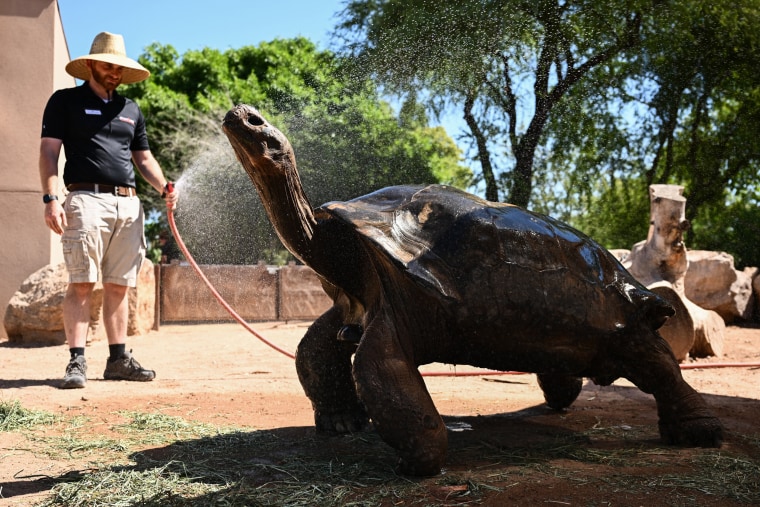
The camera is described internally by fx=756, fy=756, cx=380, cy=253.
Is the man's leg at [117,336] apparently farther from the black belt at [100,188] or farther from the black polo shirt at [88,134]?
the black polo shirt at [88,134]

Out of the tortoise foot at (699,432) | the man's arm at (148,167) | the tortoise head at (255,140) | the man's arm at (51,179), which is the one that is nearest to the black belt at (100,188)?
the man's arm at (51,179)

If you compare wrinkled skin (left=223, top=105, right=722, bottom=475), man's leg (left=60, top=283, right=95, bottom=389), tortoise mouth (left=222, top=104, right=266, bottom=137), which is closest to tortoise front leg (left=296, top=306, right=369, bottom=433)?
wrinkled skin (left=223, top=105, right=722, bottom=475)

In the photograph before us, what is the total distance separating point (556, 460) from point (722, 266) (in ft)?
29.6

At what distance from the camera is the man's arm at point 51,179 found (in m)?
5.12

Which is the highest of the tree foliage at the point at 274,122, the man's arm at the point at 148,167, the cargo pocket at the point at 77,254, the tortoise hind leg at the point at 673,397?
the tree foliage at the point at 274,122

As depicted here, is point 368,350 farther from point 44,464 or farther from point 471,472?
point 44,464

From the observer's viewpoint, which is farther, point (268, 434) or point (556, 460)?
point (268, 434)

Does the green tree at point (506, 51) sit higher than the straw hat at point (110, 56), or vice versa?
the green tree at point (506, 51)

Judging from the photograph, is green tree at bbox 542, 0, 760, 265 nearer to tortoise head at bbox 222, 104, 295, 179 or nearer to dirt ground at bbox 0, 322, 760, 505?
dirt ground at bbox 0, 322, 760, 505

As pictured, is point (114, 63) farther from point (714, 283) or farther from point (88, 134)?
point (714, 283)

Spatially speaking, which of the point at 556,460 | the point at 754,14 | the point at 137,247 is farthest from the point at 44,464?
the point at 754,14

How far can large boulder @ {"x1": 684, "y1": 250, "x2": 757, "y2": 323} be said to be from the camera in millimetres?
11195

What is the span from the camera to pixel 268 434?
3881 millimetres

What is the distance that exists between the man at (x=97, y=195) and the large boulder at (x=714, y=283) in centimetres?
844
